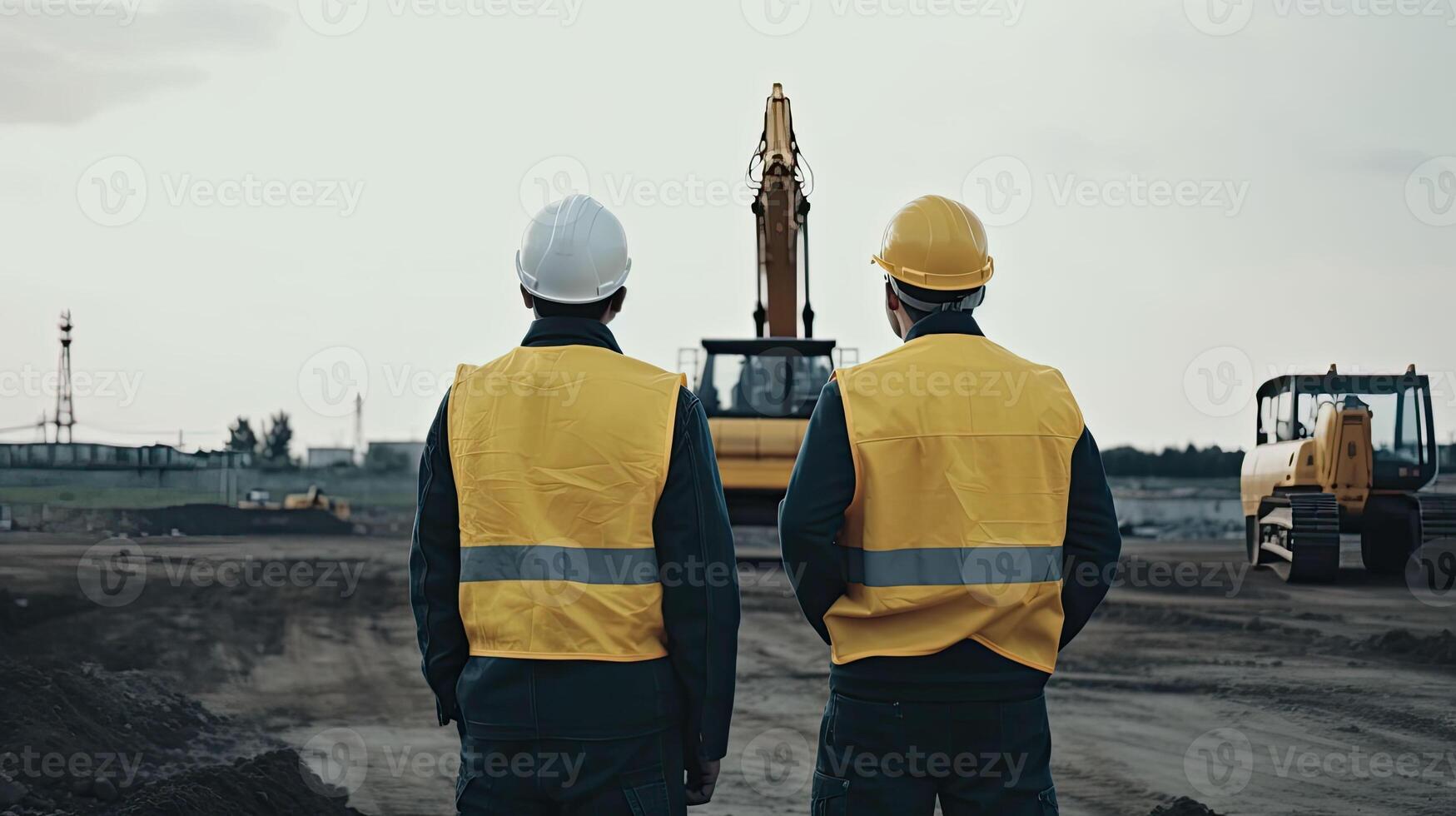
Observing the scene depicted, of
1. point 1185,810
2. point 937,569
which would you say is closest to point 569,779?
point 937,569

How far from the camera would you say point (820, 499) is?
303 cm

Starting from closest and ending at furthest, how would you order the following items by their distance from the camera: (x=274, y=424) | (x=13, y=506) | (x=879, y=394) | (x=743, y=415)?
(x=879, y=394)
(x=743, y=415)
(x=13, y=506)
(x=274, y=424)

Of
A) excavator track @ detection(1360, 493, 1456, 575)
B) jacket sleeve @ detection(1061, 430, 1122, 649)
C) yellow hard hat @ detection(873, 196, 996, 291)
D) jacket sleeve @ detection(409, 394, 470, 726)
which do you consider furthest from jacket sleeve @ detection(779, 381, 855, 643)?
excavator track @ detection(1360, 493, 1456, 575)

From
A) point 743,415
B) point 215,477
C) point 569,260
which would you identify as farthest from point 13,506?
point 569,260

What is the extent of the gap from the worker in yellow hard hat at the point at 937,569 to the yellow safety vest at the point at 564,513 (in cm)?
38

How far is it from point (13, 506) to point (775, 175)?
38.8 ft

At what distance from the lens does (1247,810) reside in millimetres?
7867

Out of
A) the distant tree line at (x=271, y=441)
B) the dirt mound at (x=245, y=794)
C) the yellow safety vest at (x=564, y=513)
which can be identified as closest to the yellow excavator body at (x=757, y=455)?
the dirt mound at (x=245, y=794)

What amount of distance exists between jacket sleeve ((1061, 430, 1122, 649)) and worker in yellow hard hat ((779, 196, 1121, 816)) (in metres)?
0.03

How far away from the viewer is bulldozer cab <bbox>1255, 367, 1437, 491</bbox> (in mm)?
13000

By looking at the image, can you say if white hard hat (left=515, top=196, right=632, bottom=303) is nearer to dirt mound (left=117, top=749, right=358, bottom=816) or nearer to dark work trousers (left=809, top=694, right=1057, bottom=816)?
dark work trousers (left=809, top=694, right=1057, bottom=816)

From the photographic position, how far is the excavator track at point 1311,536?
12.7m

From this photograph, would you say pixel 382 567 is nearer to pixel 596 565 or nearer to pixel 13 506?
pixel 13 506

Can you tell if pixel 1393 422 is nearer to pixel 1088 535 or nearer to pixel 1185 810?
pixel 1185 810
